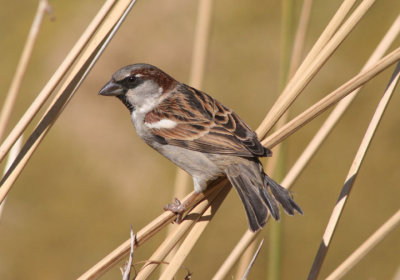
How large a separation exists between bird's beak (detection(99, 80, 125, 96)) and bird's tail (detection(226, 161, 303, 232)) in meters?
0.70

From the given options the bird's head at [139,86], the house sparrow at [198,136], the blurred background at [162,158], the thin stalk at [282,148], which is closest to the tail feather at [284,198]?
the house sparrow at [198,136]

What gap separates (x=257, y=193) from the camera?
2.40 m

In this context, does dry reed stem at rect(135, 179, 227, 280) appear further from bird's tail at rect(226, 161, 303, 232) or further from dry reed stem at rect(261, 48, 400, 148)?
dry reed stem at rect(261, 48, 400, 148)

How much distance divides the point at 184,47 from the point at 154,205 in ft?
4.33

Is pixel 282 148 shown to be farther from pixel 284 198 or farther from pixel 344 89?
pixel 344 89

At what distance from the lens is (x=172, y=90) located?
3045mm

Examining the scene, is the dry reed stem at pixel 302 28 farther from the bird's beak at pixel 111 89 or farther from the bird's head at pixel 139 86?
the bird's beak at pixel 111 89

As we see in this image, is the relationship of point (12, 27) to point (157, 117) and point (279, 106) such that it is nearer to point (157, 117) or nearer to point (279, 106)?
point (157, 117)

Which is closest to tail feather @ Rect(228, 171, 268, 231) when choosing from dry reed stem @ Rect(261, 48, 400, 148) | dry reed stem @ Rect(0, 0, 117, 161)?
dry reed stem @ Rect(261, 48, 400, 148)

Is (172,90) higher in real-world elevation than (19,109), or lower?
higher

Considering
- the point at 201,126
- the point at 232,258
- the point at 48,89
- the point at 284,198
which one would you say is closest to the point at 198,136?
the point at 201,126

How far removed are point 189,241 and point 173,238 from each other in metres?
0.06

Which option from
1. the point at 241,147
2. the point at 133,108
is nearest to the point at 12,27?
the point at 133,108

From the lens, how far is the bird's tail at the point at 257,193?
88.7 inches
